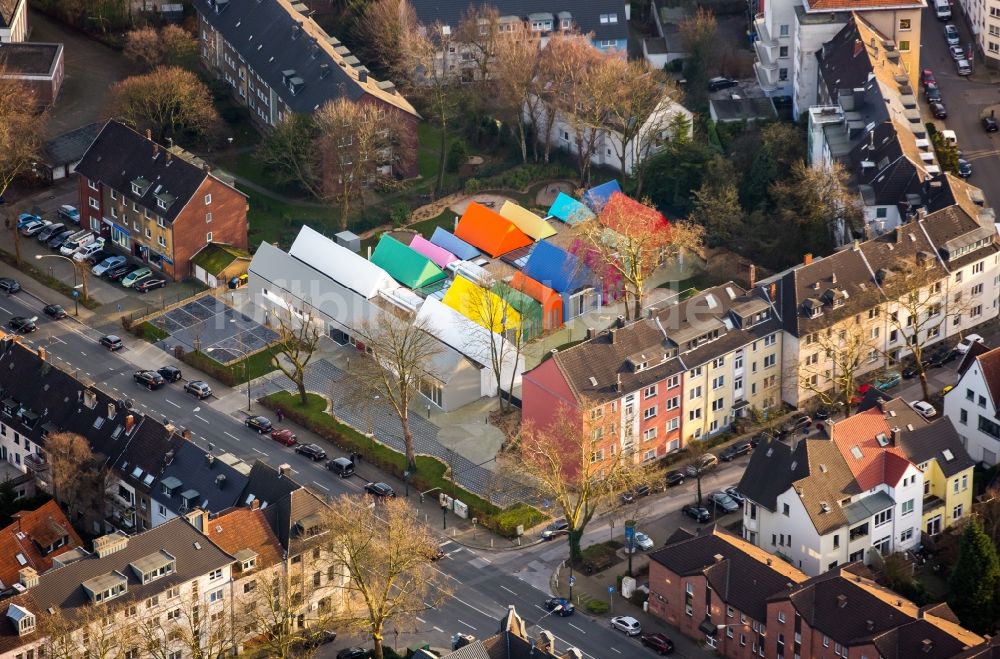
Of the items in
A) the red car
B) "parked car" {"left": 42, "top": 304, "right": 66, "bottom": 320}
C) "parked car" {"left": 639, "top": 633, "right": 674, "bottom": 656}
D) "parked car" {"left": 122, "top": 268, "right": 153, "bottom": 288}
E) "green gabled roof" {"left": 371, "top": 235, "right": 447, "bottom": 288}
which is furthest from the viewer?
"parked car" {"left": 122, "top": 268, "right": 153, "bottom": 288}

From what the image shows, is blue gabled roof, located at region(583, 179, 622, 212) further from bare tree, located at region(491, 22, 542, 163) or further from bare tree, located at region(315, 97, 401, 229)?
bare tree, located at region(315, 97, 401, 229)

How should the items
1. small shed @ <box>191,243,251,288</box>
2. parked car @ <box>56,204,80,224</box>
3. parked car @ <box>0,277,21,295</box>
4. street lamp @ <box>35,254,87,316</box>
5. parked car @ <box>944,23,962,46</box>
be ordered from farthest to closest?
parked car @ <box>944,23,962,46</box>
parked car @ <box>56,204,80,224</box>
small shed @ <box>191,243,251,288</box>
parked car @ <box>0,277,21,295</box>
street lamp @ <box>35,254,87,316</box>

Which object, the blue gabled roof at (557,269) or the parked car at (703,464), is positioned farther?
the blue gabled roof at (557,269)

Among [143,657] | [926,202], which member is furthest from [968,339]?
[143,657]

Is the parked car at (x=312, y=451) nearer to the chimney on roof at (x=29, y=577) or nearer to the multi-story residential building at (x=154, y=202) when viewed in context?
the multi-story residential building at (x=154, y=202)

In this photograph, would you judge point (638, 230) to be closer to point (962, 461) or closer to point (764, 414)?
point (764, 414)

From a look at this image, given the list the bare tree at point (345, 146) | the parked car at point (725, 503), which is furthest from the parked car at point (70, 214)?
the parked car at point (725, 503)

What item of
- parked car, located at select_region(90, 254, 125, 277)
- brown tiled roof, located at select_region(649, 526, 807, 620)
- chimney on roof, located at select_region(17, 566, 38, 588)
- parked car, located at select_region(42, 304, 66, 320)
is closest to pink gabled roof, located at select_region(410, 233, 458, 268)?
parked car, located at select_region(90, 254, 125, 277)

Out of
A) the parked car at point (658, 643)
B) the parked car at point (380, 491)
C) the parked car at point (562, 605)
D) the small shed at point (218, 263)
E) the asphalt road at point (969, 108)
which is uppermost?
the asphalt road at point (969, 108)
